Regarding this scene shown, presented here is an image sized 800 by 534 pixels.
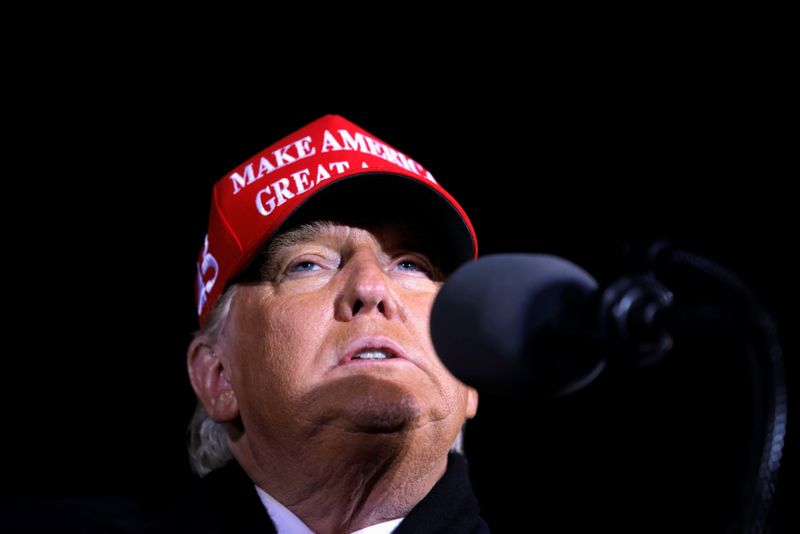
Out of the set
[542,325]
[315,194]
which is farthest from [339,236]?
[542,325]

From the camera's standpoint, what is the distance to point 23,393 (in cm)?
208

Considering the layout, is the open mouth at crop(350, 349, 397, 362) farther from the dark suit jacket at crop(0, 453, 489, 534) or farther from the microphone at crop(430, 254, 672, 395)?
the microphone at crop(430, 254, 672, 395)

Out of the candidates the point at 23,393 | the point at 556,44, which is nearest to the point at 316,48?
the point at 556,44

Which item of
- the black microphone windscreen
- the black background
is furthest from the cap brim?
the black microphone windscreen

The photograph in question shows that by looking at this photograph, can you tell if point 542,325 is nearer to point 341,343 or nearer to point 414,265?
point 341,343

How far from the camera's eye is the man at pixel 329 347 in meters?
1.40

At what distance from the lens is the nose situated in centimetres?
143

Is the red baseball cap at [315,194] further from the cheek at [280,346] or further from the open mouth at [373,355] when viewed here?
the open mouth at [373,355]

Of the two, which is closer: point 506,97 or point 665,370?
point 665,370

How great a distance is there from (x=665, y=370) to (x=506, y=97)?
2.61ft

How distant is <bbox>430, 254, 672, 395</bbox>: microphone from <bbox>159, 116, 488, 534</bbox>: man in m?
0.57

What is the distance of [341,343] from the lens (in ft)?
4.59

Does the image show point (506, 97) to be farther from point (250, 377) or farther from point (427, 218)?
point (250, 377)

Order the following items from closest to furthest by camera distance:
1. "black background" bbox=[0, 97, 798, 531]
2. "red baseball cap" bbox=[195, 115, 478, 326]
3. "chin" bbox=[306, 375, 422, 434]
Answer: "chin" bbox=[306, 375, 422, 434]
"red baseball cap" bbox=[195, 115, 478, 326]
"black background" bbox=[0, 97, 798, 531]
